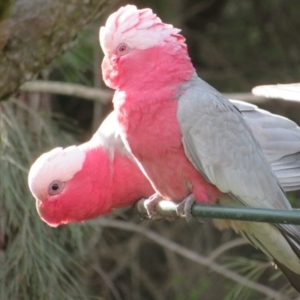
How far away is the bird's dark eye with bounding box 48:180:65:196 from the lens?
2156mm

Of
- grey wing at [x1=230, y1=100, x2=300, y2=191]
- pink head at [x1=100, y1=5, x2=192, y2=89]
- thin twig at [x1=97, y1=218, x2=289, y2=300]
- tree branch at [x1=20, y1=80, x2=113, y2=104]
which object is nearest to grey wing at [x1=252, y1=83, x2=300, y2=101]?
grey wing at [x1=230, y1=100, x2=300, y2=191]

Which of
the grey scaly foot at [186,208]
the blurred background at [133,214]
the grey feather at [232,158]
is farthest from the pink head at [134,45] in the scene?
the blurred background at [133,214]

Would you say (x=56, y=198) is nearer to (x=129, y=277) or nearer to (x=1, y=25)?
(x=1, y=25)

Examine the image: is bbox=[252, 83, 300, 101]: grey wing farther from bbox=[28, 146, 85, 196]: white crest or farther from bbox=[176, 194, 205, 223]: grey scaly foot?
bbox=[28, 146, 85, 196]: white crest

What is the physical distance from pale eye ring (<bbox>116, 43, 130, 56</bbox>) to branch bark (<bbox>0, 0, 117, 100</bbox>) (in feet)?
0.69

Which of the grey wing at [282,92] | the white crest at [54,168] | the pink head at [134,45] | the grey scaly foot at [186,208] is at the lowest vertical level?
the grey scaly foot at [186,208]

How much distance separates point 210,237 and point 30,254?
1475 mm

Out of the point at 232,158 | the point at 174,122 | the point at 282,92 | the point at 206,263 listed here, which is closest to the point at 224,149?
the point at 232,158

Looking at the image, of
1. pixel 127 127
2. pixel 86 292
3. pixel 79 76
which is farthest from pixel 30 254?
pixel 79 76

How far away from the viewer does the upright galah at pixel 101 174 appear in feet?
7.07

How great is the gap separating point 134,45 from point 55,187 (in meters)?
0.50

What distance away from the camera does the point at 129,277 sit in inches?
143

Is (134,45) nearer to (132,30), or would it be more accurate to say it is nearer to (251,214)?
(132,30)

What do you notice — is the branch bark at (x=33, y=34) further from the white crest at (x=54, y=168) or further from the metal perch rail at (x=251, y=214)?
the metal perch rail at (x=251, y=214)
